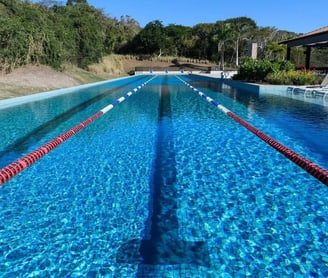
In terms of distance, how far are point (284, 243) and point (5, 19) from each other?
58.5ft

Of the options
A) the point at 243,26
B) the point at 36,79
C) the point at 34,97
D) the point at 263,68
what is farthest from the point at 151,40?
the point at 34,97

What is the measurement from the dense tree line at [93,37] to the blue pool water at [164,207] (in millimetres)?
12410

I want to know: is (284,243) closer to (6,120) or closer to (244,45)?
(6,120)

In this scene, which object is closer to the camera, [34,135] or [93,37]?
[34,135]

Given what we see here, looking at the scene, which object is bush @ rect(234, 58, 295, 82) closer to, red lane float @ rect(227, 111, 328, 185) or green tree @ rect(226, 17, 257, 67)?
red lane float @ rect(227, 111, 328, 185)

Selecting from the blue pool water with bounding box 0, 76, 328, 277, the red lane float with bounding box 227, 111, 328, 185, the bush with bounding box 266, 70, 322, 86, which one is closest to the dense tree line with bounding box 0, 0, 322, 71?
the blue pool water with bounding box 0, 76, 328, 277

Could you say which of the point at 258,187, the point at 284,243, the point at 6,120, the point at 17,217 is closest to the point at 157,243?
the point at 284,243

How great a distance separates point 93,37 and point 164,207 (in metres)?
27.6

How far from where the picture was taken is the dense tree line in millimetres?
18180

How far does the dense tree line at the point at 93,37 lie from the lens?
716 inches

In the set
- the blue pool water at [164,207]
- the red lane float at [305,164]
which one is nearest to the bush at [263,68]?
the blue pool water at [164,207]

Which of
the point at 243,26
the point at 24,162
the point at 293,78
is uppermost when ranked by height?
the point at 243,26

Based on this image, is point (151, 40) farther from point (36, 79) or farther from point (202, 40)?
point (36, 79)

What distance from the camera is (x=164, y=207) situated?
3.88m
